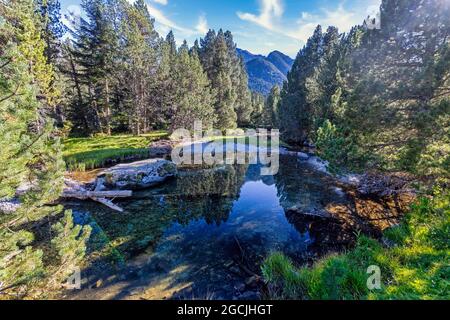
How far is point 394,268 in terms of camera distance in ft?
19.2

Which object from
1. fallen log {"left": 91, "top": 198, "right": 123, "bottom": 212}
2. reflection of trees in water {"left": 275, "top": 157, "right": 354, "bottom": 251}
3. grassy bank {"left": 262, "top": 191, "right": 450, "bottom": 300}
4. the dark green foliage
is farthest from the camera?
the dark green foliage

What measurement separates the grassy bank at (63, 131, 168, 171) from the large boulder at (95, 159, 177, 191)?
14.7ft

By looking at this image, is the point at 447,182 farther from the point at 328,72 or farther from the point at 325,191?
the point at 328,72

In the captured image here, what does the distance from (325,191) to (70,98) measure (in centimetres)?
3736

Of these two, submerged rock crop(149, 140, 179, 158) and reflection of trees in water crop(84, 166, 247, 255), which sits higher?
submerged rock crop(149, 140, 179, 158)

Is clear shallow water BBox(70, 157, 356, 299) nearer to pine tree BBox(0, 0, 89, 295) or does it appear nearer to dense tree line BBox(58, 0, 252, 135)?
pine tree BBox(0, 0, 89, 295)

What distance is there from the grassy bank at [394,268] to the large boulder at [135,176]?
12161 millimetres

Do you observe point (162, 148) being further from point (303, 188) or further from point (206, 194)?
point (303, 188)

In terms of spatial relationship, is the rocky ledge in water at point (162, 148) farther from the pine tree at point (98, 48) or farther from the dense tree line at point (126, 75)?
the pine tree at point (98, 48)

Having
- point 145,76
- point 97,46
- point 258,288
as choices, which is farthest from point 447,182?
point 97,46

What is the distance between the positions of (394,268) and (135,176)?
15.4 metres

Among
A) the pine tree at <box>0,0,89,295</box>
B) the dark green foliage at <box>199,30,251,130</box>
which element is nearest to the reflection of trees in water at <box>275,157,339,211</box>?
the pine tree at <box>0,0,89,295</box>

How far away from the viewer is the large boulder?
15991 mm

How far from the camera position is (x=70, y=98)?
34.2m
